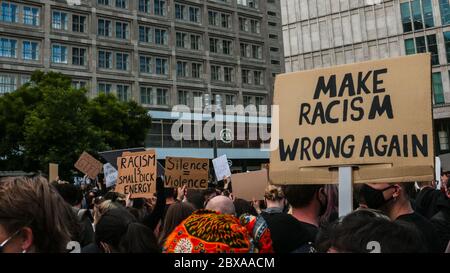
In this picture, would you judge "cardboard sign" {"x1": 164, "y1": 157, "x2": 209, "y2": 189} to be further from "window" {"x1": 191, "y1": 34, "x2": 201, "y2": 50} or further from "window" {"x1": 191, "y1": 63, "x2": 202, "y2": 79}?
"window" {"x1": 191, "y1": 34, "x2": 201, "y2": 50}

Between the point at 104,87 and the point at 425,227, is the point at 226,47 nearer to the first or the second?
the point at 104,87

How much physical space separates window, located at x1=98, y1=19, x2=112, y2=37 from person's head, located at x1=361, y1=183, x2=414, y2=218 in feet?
156

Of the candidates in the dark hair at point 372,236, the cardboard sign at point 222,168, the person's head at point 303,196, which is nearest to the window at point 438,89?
the cardboard sign at point 222,168

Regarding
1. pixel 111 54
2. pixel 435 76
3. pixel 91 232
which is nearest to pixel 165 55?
pixel 111 54

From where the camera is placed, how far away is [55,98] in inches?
1222

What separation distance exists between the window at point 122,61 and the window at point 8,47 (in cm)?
984

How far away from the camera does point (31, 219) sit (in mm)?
2086

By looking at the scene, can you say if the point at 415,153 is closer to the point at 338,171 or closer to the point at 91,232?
the point at 338,171

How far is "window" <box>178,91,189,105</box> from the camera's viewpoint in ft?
171

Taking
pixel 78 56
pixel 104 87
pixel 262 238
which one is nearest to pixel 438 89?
pixel 104 87

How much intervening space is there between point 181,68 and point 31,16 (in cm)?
1608

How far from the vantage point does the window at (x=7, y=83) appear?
4169 cm

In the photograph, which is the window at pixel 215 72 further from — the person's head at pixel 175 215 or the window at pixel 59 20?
the person's head at pixel 175 215

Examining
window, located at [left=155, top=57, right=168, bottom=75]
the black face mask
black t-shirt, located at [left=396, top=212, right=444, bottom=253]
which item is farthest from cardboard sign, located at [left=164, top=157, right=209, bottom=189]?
window, located at [left=155, top=57, right=168, bottom=75]
